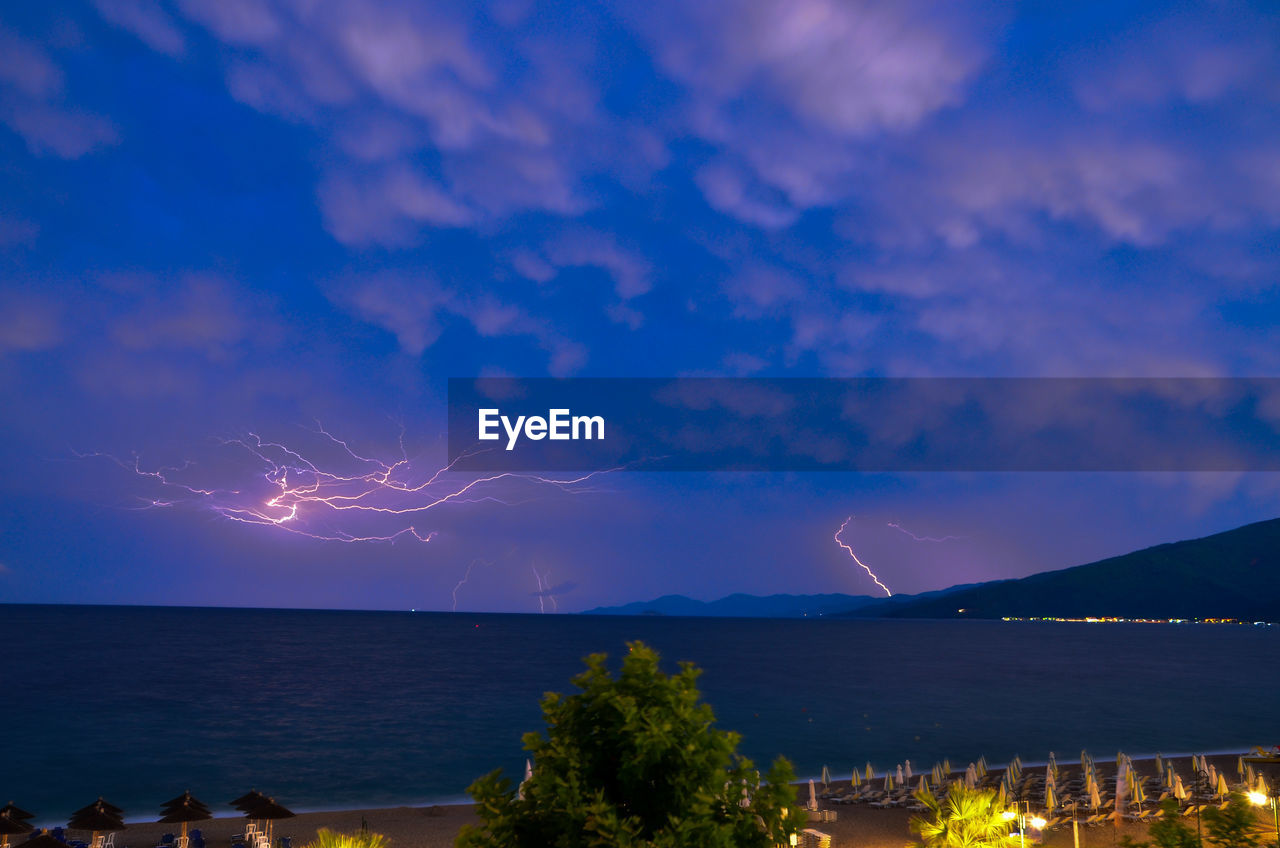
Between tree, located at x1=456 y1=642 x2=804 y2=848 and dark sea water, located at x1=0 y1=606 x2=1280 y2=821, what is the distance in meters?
26.6

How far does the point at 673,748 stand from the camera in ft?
21.7

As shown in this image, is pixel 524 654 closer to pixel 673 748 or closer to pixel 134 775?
pixel 134 775

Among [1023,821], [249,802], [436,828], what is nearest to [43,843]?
[249,802]

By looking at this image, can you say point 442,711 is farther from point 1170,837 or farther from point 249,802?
point 1170,837

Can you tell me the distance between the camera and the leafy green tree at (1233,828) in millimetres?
11883

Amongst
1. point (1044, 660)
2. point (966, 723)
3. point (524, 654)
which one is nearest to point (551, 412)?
point (966, 723)

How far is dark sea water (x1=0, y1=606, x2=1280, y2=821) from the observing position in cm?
3447

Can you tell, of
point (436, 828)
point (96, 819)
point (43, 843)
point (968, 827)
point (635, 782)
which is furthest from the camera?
point (436, 828)

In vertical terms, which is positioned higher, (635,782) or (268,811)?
(635,782)

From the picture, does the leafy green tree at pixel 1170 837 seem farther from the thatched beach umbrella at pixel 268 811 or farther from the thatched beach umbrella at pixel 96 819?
the thatched beach umbrella at pixel 96 819

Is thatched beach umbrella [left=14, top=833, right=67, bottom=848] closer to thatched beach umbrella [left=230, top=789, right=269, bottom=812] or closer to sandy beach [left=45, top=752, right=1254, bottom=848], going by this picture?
thatched beach umbrella [left=230, top=789, right=269, bottom=812]

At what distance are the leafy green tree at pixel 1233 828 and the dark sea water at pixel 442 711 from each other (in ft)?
84.0

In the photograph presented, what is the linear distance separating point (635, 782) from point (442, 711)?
5188cm

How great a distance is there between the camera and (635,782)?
21.6 ft
